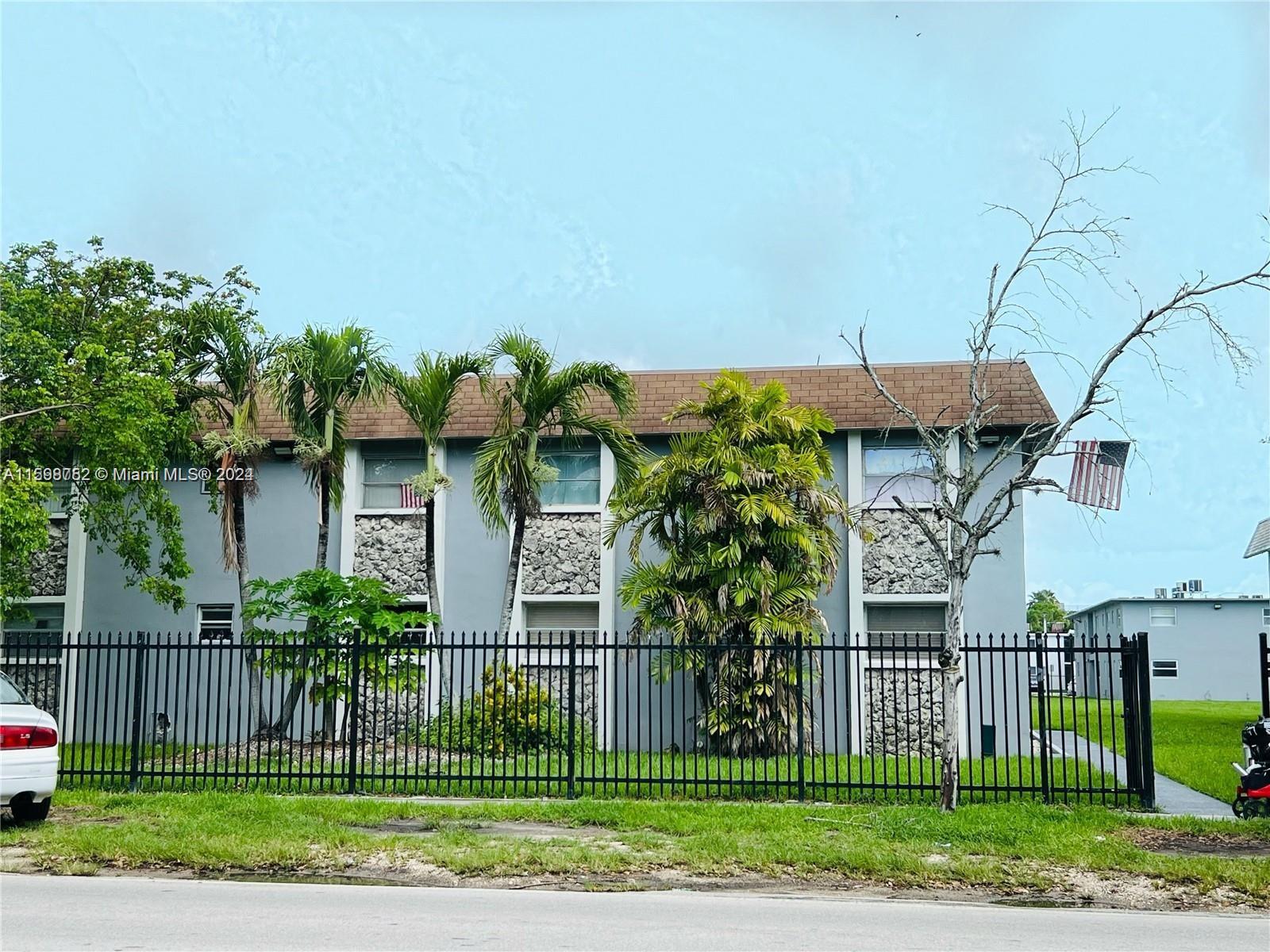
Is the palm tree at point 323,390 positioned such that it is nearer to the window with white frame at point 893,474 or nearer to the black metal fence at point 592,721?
the black metal fence at point 592,721

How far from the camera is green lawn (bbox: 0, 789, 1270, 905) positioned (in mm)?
10141

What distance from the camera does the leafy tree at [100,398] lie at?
18.1m

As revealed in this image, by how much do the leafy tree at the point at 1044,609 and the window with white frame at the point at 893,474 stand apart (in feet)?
211

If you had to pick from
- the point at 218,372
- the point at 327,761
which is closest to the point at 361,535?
the point at 218,372

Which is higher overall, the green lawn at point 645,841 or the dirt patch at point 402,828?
the green lawn at point 645,841

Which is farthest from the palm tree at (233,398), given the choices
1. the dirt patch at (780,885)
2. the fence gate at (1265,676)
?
the fence gate at (1265,676)

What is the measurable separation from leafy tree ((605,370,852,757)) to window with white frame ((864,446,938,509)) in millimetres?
2006

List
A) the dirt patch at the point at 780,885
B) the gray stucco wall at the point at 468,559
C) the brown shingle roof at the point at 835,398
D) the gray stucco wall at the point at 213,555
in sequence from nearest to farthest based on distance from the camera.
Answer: the dirt patch at the point at 780,885 < the brown shingle roof at the point at 835,398 < the gray stucco wall at the point at 468,559 < the gray stucco wall at the point at 213,555

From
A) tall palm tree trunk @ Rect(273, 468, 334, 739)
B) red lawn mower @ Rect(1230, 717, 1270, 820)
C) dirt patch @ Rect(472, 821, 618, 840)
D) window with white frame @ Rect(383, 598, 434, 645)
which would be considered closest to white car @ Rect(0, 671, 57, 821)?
dirt patch @ Rect(472, 821, 618, 840)

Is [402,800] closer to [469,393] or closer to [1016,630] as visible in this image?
[469,393]

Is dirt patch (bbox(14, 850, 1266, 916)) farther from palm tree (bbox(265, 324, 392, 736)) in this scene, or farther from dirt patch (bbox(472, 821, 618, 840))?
palm tree (bbox(265, 324, 392, 736))

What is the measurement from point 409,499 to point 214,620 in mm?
4377

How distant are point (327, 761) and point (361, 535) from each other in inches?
218

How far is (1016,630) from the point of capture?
20016 mm
